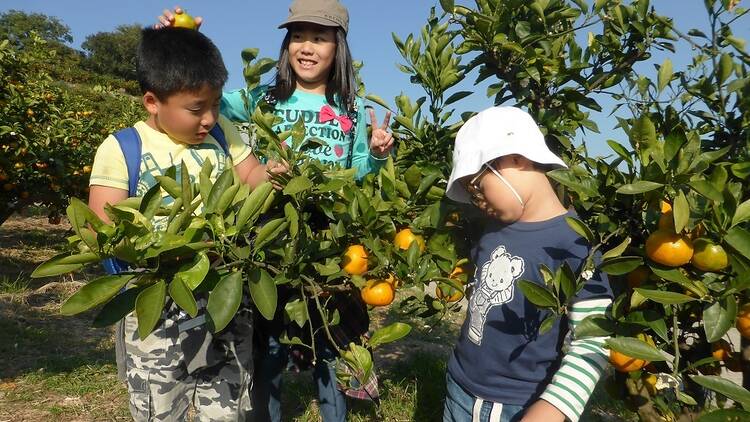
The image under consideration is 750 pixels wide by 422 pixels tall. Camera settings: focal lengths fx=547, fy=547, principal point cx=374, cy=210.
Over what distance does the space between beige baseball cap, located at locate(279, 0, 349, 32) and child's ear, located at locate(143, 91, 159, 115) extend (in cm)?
51

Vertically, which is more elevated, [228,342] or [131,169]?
[131,169]

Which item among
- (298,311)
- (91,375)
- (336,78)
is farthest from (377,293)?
(91,375)

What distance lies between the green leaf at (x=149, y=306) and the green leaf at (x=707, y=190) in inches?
32.7

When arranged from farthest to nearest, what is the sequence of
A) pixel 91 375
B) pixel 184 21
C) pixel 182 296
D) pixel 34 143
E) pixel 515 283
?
pixel 34 143, pixel 91 375, pixel 184 21, pixel 515 283, pixel 182 296

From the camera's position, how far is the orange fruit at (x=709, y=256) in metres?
0.91

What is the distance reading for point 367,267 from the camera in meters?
1.21

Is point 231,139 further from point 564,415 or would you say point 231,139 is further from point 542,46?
point 564,415

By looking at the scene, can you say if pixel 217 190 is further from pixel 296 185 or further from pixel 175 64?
pixel 175 64

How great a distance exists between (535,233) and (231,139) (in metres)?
0.87

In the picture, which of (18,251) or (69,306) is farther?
(18,251)

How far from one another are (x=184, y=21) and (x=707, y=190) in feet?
4.41

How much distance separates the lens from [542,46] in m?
1.37

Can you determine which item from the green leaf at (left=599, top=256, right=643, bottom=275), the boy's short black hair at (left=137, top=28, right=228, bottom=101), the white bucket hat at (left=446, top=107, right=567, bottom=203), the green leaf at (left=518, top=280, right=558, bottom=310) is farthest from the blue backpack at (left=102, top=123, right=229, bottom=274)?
the green leaf at (left=599, top=256, right=643, bottom=275)

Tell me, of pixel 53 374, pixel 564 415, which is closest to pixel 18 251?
pixel 53 374
